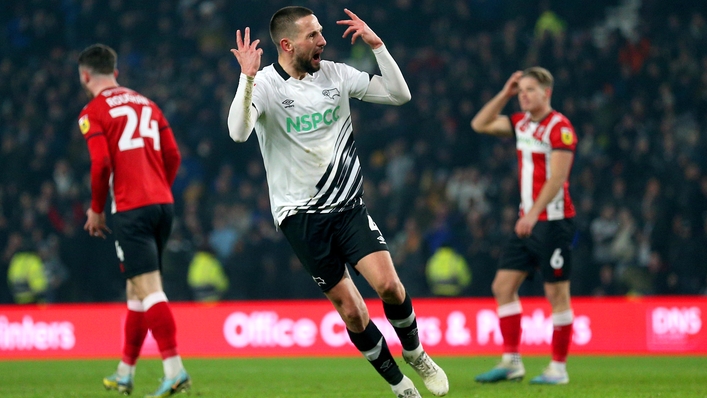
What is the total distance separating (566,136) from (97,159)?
363cm

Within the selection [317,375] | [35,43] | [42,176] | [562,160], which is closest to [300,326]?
[317,375]

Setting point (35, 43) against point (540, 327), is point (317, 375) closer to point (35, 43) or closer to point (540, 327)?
point (540, 327)

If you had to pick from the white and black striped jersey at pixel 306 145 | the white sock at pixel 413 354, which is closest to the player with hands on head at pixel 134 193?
the white and black striped jersey at pixel 306 145

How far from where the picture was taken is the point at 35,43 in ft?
63.5

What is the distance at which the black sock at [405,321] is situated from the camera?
5520 millimetres

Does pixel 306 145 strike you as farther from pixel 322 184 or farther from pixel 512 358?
pixel 512 358

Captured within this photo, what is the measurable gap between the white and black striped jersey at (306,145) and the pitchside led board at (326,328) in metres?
6.57

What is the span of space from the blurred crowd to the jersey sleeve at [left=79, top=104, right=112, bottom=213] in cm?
754

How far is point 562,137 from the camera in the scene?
7.61m

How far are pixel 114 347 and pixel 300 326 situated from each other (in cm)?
245

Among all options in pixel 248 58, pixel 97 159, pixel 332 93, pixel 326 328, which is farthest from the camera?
pixel 326 328

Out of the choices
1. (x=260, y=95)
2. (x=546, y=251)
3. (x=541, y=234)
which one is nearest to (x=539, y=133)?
(x=541, y=234)

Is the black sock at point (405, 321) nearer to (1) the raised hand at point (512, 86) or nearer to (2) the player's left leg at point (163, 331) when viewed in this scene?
(2) the player's left leg at point (163, 331)

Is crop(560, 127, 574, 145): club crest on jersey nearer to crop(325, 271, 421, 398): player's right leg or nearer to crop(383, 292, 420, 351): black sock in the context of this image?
crop(383, 292, 420, 351): black sock
